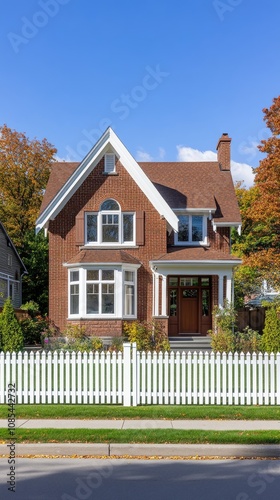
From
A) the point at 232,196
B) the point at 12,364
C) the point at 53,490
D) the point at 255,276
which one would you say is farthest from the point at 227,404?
the point at 255,276

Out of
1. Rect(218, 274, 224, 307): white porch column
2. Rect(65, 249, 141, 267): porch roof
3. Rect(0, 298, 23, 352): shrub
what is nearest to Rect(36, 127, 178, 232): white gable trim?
Rect(65, 249, 141, 267): porch roof

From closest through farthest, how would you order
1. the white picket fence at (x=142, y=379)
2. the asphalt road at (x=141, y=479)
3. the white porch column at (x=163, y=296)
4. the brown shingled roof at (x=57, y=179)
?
the asphalt road at (x=141, y=479) → the white picket fence at (x=142, y=379) → the white porch column at (x=163, y=296) → the brown shingled roof at (x=57, y=179)

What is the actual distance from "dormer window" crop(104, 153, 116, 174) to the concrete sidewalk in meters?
14.0

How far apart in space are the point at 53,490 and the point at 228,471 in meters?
2.48

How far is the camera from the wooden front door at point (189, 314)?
23438 mm

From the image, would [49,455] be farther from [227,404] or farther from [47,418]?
[227,404]

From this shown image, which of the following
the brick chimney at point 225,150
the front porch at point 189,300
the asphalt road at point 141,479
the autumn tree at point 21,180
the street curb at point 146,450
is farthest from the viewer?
the autumn tree at point 21,180

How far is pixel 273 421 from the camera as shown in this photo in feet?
35.3

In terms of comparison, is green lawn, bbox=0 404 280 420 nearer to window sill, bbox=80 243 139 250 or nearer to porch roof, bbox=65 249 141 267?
porch roof, bbox=65 249 141 267

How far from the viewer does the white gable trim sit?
22422 mm

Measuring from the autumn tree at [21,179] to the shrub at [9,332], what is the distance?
89.2ft

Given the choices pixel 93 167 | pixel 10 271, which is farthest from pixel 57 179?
pixel 10 271

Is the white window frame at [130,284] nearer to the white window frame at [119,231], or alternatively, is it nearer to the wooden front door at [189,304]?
the white window frame at [119,231]

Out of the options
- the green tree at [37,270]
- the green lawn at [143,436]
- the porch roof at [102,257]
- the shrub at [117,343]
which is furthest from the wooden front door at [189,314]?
the green tree at [37,270]
